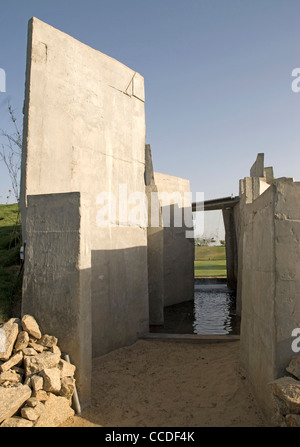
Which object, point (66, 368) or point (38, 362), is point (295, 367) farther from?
point (38, 362)

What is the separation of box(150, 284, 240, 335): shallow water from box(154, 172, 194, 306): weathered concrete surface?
17.5 inches

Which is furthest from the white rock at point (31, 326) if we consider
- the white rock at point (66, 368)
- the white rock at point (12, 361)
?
the white rock at point (66, 368)

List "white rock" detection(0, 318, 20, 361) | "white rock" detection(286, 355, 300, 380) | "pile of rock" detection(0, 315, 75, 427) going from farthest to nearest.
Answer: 1. "white rock" detection(0, 318, 20, 361)
2. "pile of rock" detection(0, 315, 75, 427)
3. "white rock" detection(286, 355, 300, 380)

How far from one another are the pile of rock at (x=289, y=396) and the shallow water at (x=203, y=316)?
4.17 m

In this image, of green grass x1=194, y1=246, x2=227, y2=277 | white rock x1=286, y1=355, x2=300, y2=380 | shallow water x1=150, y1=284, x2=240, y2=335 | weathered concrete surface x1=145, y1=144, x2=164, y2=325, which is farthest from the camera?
green grass x1=194, y1=246, x2=227, y2=277

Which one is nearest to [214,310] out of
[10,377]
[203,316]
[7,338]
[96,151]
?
[203,316]

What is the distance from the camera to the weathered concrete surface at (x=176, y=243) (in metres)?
10.8

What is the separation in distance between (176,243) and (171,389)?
6.62 meters

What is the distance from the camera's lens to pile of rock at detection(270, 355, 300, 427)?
3.02 meters

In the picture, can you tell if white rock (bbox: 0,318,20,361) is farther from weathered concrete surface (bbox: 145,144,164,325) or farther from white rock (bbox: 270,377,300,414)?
weathered concrete surface (bbox: 145,144,164,325)

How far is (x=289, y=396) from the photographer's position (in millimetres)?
3051

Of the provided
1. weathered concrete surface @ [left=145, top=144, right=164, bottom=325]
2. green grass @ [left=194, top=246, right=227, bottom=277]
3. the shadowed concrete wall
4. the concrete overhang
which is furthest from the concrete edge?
green grass @ [left=194, top=246, right=227, bottom=277]

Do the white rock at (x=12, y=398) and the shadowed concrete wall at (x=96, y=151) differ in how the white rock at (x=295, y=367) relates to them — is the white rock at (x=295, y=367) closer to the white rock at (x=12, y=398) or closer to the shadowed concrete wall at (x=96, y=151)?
the white rock at (x=12, y=398)

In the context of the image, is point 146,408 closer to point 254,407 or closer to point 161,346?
point 254,407
